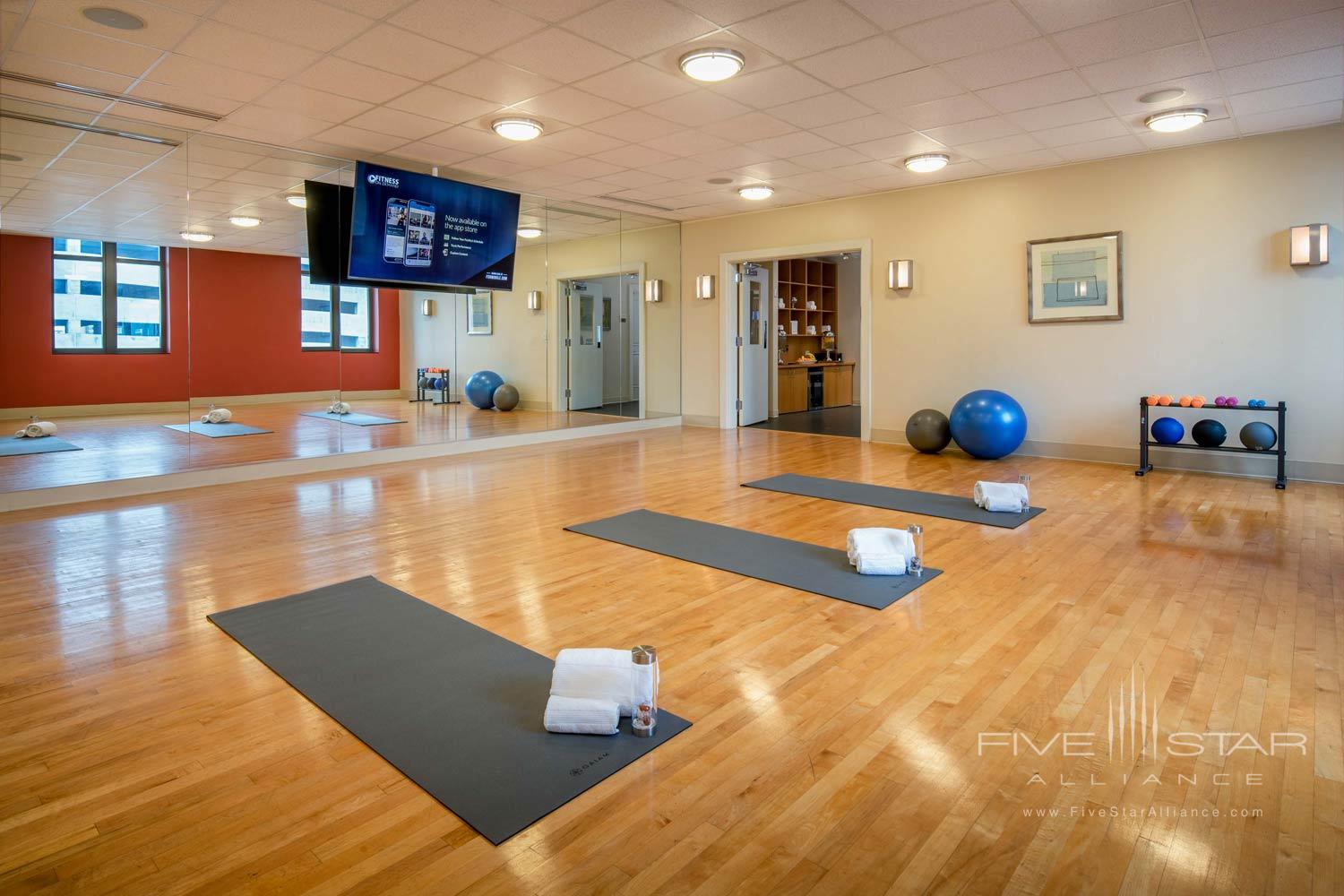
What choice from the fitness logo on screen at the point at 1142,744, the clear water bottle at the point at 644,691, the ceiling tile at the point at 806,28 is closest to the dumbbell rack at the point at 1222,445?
the ceiling tile at the point at 806,28

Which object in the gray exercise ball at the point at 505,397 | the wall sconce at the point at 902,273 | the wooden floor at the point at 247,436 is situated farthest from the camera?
the gray exercise ball at the point at 505,397

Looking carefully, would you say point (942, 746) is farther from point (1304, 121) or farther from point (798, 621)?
point (1304, 121)

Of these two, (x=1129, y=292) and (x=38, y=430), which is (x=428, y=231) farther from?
(x=1129, y=292)

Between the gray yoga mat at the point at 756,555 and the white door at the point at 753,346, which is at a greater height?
the white door at the point at 753,346

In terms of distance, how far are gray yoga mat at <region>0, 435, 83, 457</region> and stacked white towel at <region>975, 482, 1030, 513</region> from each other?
810cm

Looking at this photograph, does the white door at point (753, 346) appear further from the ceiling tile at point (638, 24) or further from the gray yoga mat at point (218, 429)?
the gray yoga mat at point (218, 429)

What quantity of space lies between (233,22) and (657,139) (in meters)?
3.19

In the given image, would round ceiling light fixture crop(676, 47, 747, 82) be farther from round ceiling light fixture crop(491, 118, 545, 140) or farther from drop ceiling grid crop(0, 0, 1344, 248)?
round ceiling light fixture crop(491, 118, 545, 140)

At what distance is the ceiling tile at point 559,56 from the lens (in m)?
4.28

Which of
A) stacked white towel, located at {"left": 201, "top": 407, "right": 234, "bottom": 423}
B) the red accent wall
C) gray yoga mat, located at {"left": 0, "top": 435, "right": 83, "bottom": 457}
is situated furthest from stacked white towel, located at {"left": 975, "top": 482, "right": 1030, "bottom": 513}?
stacked white towel, located at {"left": 201, "top": 407, "right": 234, "bottom": 423}

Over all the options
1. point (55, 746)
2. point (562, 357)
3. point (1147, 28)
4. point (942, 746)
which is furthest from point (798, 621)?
point (562, 357)

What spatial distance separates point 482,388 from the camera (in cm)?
947

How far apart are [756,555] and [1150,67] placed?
3.95m

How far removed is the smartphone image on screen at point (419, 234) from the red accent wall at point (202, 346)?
2.70 feet
